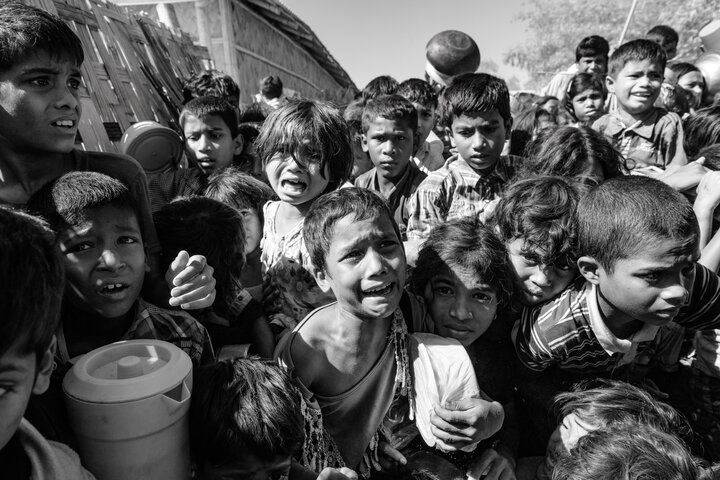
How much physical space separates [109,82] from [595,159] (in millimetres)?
3503

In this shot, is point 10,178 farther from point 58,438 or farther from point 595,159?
point 595,159

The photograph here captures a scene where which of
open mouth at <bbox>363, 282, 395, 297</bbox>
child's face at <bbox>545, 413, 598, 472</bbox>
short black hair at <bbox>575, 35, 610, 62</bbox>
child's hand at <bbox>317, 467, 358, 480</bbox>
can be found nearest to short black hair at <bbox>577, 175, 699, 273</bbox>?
child's face at <bbox>545, 413, 598, 472</bbox>

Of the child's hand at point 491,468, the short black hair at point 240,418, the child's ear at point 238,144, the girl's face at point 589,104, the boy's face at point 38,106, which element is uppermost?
the girl's face at point 589,104

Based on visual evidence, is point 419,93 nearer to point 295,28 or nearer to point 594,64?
point 594,64

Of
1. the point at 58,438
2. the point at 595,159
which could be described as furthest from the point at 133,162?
the point at 595,159

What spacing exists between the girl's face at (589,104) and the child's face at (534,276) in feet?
10.0

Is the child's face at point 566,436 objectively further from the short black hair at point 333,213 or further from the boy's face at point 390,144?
the boy's face at point 390,144

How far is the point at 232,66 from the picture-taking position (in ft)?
23.3

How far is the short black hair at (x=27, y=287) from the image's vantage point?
0.83 m

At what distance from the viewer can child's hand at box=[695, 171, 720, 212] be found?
2295 millimetres

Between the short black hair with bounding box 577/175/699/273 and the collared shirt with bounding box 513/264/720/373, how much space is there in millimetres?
237

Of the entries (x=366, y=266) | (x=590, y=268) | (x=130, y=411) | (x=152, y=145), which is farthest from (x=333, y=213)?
(x=152, y=145)

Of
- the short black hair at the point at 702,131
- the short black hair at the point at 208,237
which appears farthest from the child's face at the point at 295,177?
the short black hair at the point at 702,131

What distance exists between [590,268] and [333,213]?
1.02 metres
